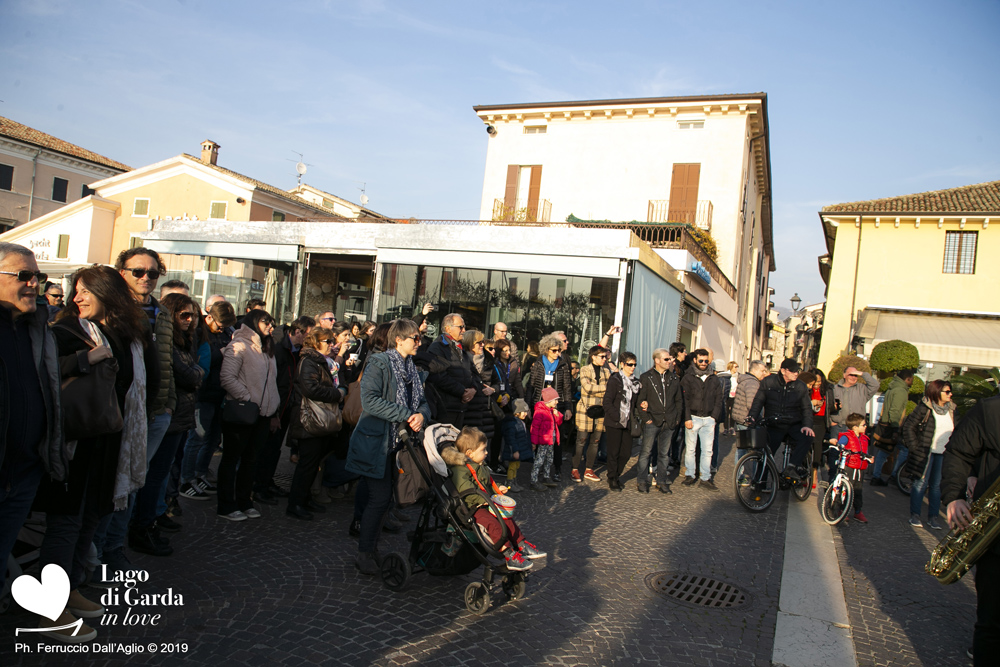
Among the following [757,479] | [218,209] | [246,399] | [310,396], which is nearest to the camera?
[246,399]

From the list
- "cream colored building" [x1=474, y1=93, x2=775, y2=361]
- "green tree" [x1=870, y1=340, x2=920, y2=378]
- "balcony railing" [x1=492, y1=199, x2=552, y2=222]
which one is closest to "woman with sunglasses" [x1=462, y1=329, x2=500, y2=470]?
"green tree" [x1=870, y1=340, x2=920, y2=378]

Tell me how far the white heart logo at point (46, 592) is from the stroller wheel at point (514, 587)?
2.49 m

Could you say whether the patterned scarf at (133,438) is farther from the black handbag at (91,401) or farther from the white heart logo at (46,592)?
the white heart logo at (46,592)

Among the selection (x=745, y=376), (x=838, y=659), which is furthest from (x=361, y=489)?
(x=745, y=376)

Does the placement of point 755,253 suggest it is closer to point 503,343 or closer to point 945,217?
point 945,217

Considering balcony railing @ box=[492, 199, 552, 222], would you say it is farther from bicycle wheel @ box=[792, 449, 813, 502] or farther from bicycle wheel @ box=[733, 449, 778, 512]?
bicycle wheel @ box=[733, 449, 778, 512]

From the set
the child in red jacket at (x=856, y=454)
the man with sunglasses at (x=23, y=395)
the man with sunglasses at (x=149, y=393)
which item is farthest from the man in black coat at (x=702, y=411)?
the man with sunglasses at (x=23, y=395)

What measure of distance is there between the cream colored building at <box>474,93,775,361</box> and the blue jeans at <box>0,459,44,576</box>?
20.8 metres

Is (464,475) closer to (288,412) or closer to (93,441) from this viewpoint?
(93,441)

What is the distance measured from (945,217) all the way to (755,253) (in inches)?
552

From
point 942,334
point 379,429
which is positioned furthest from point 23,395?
point 942,334

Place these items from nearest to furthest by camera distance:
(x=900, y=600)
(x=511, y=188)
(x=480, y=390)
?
(x=900, y=600)
(x=480, y=390)
(x=511, y=188)

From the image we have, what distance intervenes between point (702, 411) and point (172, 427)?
6.28m

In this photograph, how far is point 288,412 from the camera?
6309 mm
